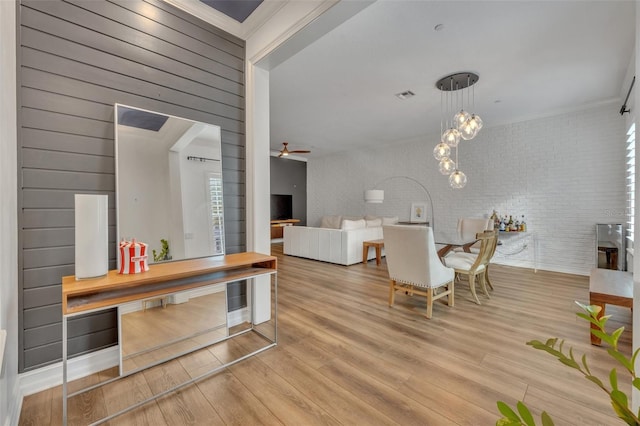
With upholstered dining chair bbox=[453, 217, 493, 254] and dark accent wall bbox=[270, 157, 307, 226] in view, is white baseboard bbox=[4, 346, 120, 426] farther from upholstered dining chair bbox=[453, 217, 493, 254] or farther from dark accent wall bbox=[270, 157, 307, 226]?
dark accent wall bbox=[270, 157, 307, 226]

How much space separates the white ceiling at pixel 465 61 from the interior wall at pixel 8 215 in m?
2.22

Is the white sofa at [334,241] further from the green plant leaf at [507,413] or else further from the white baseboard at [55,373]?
the green plant leaf at [507,413]

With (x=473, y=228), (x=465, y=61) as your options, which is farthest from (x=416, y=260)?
(x=473, y=228)

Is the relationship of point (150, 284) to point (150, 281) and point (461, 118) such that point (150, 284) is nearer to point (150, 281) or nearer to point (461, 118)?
point (150, 281)

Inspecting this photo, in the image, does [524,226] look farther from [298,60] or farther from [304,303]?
[298,60]

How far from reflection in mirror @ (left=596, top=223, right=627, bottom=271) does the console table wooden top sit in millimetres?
4819

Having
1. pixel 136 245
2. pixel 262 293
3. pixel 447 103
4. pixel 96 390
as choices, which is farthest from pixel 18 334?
pixel 447 103

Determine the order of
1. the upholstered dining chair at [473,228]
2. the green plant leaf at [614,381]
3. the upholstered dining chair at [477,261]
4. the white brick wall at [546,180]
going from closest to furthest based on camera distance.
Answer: the green plant leaf at [614,381]
the upholstered dining chair at [477,261]
the white brick wall at [546,180]
the upholstered dining chair at [473,228]

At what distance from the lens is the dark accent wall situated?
857 centimetres

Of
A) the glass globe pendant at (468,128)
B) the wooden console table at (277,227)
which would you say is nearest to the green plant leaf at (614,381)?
the glass globe pendant at (468,128)

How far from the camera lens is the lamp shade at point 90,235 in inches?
63.8

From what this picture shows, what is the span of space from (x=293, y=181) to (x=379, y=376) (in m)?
7.61

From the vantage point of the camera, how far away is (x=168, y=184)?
7.38 ft

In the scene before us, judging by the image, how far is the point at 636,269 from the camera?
1001 mm
